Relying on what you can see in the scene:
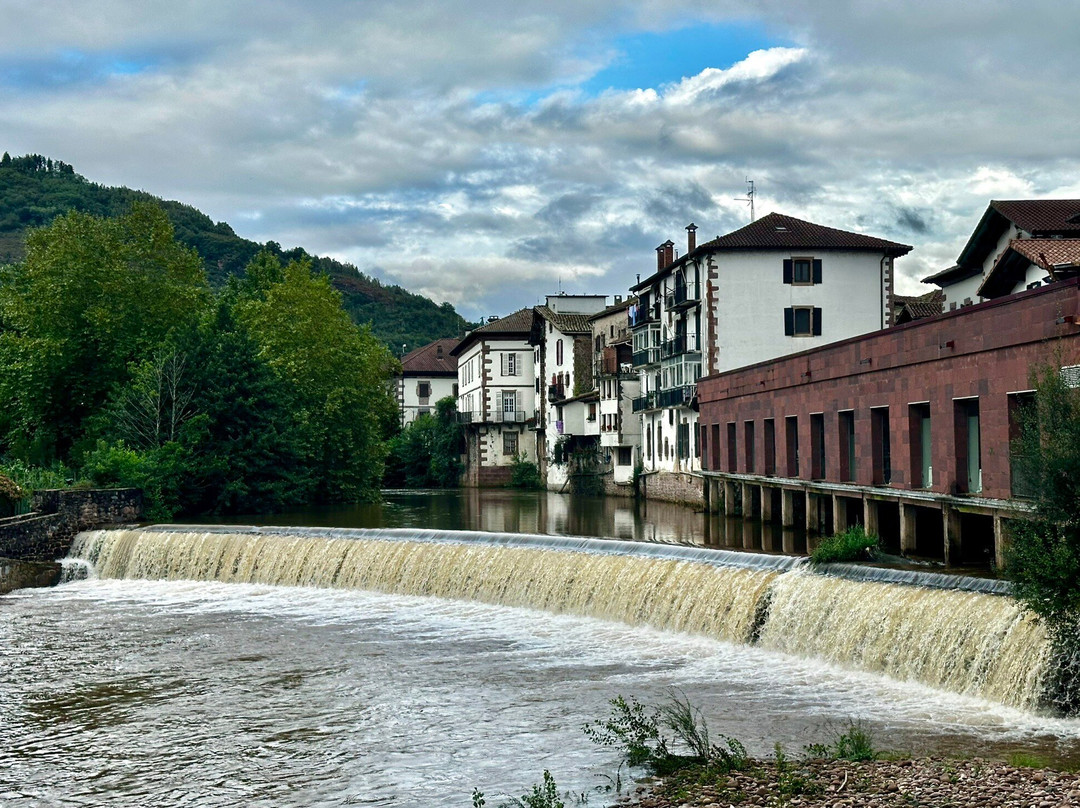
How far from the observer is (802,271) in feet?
154

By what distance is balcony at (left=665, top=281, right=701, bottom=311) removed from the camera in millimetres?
47791

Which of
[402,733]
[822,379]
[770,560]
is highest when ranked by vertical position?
[822,379]

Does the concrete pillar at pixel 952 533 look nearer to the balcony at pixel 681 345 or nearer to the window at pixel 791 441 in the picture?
the window at pixel 791 441

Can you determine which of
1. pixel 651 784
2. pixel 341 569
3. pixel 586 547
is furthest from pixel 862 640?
pixel 341 569

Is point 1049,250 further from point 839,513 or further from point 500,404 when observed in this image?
point 500,404

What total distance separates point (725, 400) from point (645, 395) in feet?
42.8

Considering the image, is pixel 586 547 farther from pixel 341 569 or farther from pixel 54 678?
pixel 54 678

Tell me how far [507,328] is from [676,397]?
32.8 meters

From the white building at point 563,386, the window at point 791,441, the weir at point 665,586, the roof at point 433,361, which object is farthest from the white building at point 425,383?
the window at point 791,441

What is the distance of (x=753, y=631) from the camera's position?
20.3m

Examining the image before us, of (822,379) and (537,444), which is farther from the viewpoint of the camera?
(537,444)

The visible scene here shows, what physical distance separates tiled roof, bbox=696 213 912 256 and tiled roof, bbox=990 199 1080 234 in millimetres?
8680

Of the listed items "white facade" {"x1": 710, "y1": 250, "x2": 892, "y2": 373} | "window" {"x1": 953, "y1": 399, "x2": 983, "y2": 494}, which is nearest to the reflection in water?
"window" {"x1": 953, "y1": 399, "x2": 983, "y2": 494}

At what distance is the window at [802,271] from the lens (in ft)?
154
